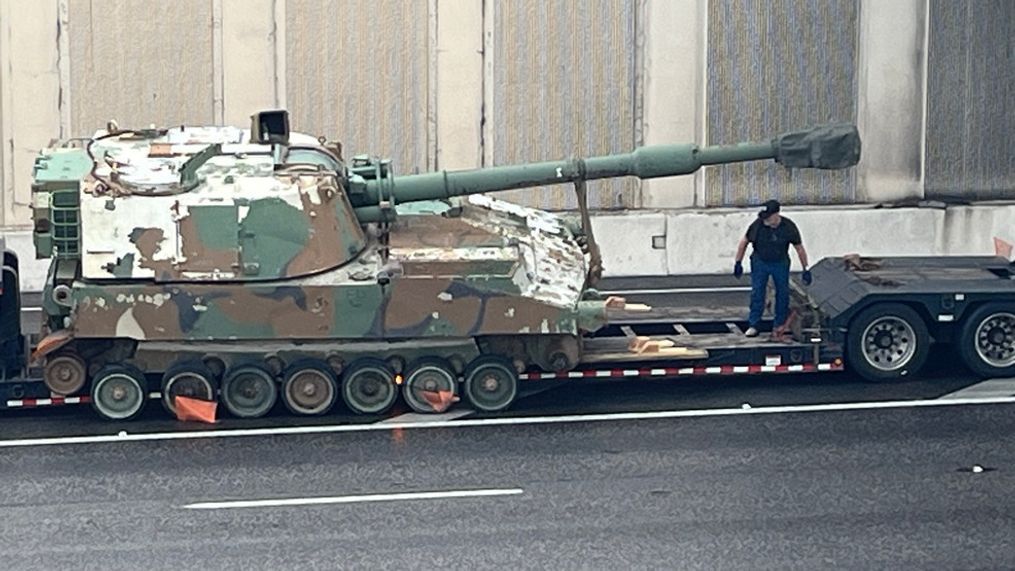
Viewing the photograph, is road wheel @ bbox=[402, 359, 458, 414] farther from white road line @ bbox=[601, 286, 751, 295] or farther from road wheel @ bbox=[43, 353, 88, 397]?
white road line @ bbox=[601, 286, 751, 295]

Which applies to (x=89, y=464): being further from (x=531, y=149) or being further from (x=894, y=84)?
(x=894, y=84)

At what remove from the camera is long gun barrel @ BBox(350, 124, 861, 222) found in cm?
1973

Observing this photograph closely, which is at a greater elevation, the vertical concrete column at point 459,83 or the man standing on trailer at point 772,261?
the vertical concrete column at point 459,83

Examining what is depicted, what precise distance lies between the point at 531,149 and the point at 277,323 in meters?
10.9

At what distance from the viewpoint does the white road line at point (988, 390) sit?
20.3m

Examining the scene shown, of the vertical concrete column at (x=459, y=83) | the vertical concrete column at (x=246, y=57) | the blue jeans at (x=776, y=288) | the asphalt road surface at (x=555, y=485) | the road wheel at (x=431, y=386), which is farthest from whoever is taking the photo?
the vertical concrete column at (x=459, y=83)

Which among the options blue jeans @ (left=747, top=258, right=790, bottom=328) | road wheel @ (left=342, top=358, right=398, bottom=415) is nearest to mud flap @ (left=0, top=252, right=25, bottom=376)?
road wheel @ (left=342, top=358, right=398, bottom=415)

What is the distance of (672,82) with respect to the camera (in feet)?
96.8

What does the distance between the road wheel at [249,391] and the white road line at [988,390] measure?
7.38m

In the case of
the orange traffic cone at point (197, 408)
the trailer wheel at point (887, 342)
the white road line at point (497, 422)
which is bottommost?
Answer: the white road line at point (497, 422)

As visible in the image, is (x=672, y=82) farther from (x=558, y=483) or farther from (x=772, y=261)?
(x=558, y=483)

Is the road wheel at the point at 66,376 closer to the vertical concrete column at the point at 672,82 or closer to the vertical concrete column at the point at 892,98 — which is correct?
the vertical concrete column at the point at 672,82

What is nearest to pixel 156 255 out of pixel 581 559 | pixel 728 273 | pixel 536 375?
pixel 536 375

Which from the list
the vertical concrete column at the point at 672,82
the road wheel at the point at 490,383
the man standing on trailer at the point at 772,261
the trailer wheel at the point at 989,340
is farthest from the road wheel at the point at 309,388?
the vertical concrete column at the point at 672,82
